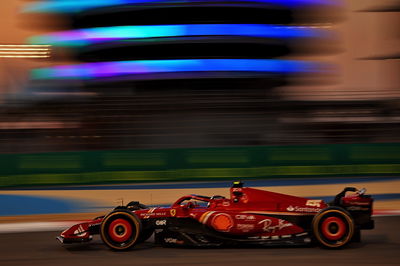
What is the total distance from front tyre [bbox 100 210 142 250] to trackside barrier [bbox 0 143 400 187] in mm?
5916

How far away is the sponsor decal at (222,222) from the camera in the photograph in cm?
691

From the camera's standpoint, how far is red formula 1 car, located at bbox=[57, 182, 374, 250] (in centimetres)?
682

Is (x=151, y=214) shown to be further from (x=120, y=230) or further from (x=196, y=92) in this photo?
(x=196, y=92)

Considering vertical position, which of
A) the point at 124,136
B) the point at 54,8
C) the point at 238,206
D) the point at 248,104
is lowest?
the point at 238,206

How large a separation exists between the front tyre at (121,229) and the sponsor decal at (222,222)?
2.99 ft

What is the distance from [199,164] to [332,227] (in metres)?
6.57

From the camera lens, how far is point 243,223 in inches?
271

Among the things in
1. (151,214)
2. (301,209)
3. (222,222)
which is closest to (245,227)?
(222,222)

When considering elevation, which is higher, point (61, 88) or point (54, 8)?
point (54, 8)

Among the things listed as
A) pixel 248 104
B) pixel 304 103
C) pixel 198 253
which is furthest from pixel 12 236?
pixel 304 103

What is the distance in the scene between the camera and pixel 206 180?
42.9 feet

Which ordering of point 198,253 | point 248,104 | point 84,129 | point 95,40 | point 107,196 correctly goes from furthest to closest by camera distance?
point 95,40 < point 248,104 < point 84,129 < point 107,196 < point 198,253

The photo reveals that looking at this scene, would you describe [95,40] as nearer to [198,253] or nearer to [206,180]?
[206,180]

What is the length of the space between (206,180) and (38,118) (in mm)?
6741
